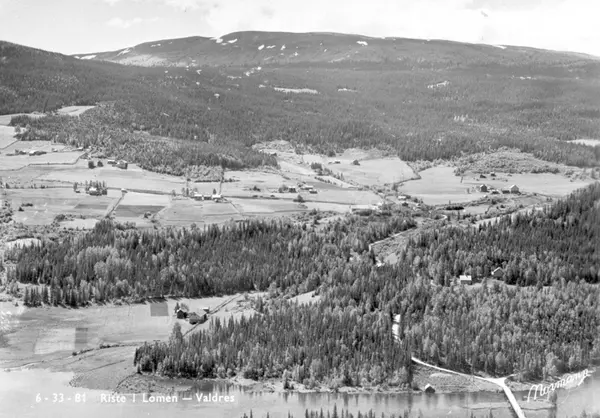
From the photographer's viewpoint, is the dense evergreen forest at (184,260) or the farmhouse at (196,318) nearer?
the farmhouse at (196,318)

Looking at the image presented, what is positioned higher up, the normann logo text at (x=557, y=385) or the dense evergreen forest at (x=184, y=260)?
the dense evergreen forest at (x=184, y=260)

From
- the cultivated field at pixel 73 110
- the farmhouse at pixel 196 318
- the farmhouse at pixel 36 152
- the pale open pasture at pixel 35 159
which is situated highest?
the cultivated field at pixel 73 110

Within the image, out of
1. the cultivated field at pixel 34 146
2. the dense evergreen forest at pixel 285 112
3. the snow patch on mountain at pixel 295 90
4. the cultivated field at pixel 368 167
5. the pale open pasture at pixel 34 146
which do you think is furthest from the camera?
the snow patch on mountain at pixel 295 90

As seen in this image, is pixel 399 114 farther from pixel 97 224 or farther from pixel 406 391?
pixel 406 391

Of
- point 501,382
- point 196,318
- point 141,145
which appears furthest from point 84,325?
point 141,145

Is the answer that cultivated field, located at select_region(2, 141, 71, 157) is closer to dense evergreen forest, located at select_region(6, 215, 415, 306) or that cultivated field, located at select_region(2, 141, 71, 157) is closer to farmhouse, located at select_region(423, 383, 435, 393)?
dense evergreen forest, located at select_region(6, 215, 415, 306)

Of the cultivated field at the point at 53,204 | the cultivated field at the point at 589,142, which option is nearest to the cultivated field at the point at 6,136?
the cultivated field at the point at 53,204

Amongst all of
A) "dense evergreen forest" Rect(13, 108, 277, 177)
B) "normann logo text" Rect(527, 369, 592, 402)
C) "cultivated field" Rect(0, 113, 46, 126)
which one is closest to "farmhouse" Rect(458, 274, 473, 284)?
"normann logo text" Rect(527, 369, 592, 402)

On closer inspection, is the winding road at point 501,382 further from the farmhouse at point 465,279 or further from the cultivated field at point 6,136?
the cultivated field at point 6,136
